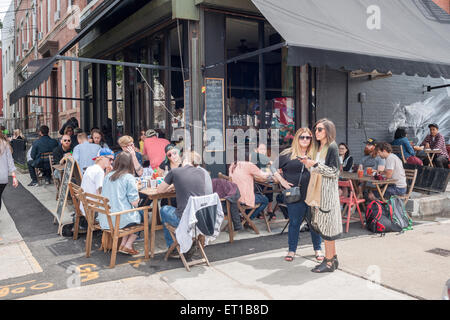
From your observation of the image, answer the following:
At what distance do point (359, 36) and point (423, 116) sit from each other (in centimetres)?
658

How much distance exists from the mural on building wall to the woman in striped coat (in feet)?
25.2

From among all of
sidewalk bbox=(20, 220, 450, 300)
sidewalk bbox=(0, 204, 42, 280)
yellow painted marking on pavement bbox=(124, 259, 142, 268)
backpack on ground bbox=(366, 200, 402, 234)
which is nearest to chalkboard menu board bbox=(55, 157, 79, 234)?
sidewalk bbox=(0, 204, 42, 280)

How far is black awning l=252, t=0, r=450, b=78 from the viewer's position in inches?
230

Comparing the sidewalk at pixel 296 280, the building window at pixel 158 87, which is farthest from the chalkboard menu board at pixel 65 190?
the building window at pixel 158 87

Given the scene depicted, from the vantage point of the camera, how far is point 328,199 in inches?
179

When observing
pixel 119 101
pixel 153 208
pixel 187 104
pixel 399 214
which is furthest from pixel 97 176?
pixel 119 101

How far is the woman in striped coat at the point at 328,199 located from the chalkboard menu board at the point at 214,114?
3.91 m

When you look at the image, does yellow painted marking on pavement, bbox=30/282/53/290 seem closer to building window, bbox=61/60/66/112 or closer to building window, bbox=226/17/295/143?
building window, bbox=226/17/295/143

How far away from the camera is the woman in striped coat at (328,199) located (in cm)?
451
